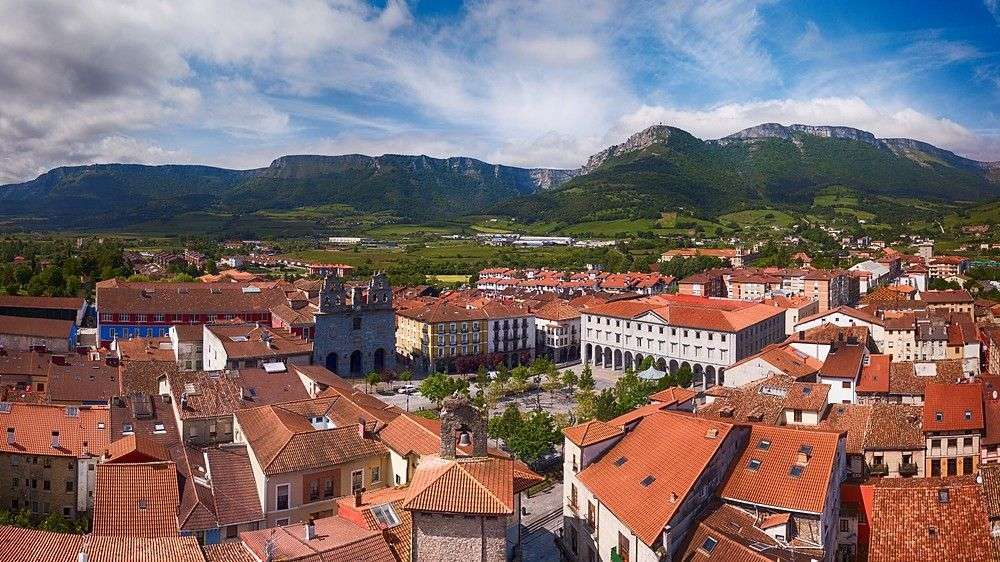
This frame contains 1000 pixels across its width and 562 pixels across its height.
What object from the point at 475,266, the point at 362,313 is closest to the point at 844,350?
the point at 362,313

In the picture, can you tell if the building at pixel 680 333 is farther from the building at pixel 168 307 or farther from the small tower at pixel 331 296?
the building at pixel 168 307

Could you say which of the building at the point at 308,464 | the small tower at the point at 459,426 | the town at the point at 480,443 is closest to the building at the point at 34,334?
the town at the point at 480,443

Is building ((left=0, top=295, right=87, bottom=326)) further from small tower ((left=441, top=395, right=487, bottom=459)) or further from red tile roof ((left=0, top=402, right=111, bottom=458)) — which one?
small tower ((left=441, top=395, right=487, bottom=459))

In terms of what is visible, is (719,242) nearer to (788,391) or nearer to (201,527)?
(788,391)

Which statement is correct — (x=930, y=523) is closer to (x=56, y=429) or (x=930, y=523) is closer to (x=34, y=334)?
(x=56, y=429)

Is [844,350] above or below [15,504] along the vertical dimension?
above

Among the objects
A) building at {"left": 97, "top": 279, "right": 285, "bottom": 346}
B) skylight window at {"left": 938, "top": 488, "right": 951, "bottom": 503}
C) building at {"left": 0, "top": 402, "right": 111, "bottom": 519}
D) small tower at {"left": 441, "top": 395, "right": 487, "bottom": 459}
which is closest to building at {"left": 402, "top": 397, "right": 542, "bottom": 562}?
small tower at {"left": 441, "top": 395, "right": 487, "bottom": 459}

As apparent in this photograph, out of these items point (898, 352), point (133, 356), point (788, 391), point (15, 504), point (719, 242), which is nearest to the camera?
point (15, 504)
